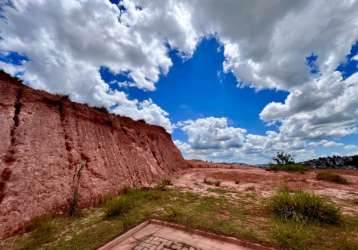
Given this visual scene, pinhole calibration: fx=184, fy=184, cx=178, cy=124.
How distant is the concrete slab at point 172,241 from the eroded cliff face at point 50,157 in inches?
126

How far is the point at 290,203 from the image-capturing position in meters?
6.79

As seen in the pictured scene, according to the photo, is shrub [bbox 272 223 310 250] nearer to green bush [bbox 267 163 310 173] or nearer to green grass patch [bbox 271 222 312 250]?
green grass patch [bbox 271 222 312 250]

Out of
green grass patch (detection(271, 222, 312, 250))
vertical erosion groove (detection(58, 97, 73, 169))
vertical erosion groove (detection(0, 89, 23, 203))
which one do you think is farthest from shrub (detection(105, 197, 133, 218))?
green grass patch (detection(271, 222, 312, 250))

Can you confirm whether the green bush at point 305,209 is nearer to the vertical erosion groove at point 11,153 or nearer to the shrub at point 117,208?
the shrub at point 117,208

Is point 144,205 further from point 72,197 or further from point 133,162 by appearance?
point 133,162

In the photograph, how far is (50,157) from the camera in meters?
7.36

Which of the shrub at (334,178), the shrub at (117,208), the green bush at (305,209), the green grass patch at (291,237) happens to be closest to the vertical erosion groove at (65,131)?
Answer: the shrub at (117,208)

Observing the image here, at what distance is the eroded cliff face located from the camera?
576 cm

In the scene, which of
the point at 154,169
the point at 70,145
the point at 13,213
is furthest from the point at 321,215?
the point at 154,169

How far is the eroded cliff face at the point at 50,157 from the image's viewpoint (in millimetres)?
5762

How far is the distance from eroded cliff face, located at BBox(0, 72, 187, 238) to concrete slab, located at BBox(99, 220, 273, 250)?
3.20 meters

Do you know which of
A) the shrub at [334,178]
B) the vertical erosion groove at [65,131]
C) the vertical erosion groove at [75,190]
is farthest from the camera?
the shrub at [334,178]

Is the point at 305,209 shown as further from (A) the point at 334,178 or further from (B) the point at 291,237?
(A) the point at 334,178

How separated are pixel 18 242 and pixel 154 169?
36.5ft
